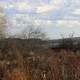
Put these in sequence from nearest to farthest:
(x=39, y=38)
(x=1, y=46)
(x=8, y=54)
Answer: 1. (x=8, y=54)
2. (x=1, y=46)
3. (x=39, y=38)

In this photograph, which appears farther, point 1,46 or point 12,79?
point 1,46

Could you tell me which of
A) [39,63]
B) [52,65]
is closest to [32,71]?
[52,65]

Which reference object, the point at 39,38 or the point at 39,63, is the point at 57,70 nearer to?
the point at 39,63

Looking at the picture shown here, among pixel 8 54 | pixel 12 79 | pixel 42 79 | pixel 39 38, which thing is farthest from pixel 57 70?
pixel 39 38

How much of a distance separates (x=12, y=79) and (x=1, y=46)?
510 inches

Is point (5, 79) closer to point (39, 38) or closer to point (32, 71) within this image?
point (32, 71)

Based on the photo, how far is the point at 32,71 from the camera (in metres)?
12.8

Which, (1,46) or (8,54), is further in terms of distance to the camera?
(1,46)

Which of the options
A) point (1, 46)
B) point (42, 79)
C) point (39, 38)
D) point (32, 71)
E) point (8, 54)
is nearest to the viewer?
point (42, 79)

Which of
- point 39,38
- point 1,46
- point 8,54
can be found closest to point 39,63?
point 8,54

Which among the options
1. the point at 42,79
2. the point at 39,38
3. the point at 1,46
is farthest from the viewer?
the point at 39,38

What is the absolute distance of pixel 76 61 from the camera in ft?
43.0

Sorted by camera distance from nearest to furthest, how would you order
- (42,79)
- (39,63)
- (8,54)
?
(42,79)
(39,63)
(8,54)

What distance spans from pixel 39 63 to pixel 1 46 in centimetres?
918
